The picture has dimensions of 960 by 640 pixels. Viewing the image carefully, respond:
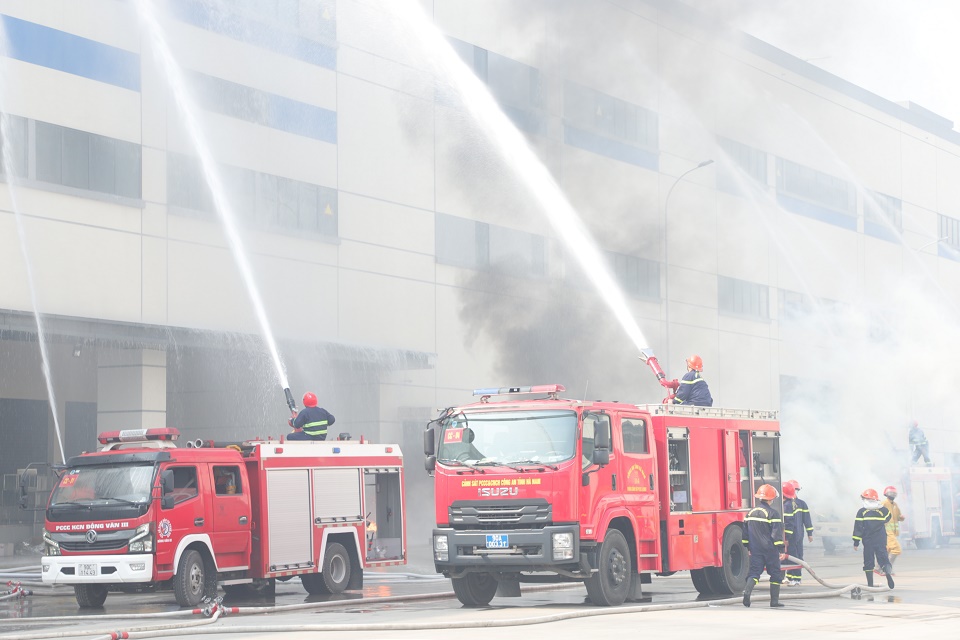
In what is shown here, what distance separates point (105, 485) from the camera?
17.2 metres

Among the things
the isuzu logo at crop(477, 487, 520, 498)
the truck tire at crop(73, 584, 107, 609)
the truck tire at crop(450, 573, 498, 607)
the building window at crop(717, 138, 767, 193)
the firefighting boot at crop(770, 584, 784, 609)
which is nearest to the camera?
the isuzu logo at crop(477, 487, 520, 498)

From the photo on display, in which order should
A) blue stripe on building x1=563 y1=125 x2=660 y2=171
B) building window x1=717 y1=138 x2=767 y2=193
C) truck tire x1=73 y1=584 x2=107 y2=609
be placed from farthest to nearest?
1. building window x1=717 y1=138 x2=767 y2=193
2. blue stripe on building x1=563 y1=125 x2=660 y2=171
3. truck tire x1=73 y1=584 x2=107 y2=609

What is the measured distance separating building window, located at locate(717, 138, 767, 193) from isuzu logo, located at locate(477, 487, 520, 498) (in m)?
34.2

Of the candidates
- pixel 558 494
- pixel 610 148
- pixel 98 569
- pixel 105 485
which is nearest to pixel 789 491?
pixel 558 494

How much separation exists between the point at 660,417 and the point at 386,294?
1971cm

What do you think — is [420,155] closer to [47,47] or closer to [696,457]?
[47,47]

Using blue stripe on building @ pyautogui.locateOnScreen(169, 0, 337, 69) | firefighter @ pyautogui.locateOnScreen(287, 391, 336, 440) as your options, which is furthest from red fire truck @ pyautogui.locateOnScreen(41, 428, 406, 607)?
blue stripe on building @ pyautogui.locateOnScreen(169, 0, 337, 69)

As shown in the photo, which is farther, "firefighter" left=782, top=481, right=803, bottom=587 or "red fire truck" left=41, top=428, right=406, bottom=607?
"firefighter" left=782, top=481, right=803, bottom=587

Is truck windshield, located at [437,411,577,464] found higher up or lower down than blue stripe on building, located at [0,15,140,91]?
lower down

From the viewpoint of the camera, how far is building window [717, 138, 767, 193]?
48906mm

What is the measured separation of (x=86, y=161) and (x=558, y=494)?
17.0 metres

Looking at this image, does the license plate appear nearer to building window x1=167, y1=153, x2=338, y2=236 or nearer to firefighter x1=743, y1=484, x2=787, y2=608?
firefighter x1=743, y1=484, x2=787, y2=608

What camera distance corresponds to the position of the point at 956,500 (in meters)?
38.8

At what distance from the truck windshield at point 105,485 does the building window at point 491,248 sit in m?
22.1
